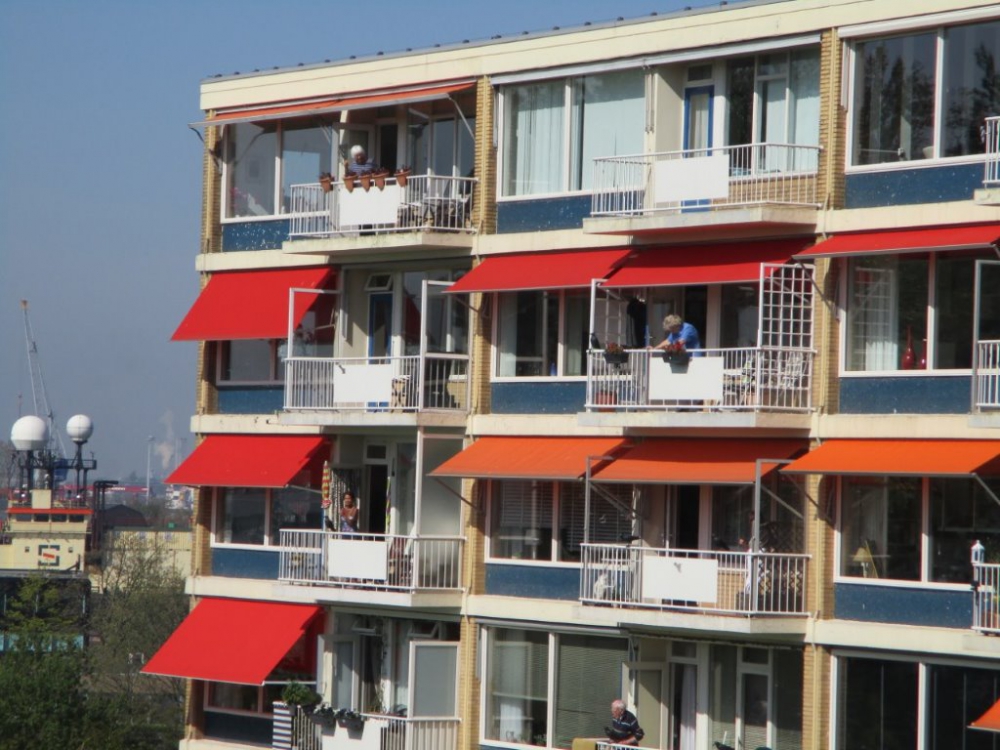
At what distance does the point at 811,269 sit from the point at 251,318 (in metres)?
12.4

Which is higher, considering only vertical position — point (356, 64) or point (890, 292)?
point (356, 64)

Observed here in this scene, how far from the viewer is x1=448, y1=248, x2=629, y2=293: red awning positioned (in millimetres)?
34312

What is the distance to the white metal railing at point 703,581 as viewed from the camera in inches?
1231

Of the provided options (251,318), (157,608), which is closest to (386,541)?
(251,318)

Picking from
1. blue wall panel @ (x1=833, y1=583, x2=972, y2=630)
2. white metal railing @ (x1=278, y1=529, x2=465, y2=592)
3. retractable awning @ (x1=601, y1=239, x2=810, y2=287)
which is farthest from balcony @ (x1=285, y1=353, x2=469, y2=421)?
blue wall panel @ (x1=833, y1=583, x2=972, y2=630)

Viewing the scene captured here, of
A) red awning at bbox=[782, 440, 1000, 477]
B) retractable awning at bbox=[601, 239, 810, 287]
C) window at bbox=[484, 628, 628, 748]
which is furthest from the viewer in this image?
window at bbox=[484, 628, 628, 748]

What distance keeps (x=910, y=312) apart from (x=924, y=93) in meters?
3.19

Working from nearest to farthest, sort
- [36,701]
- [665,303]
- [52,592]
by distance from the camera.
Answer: [665,303] → [36,701] → [52,592]

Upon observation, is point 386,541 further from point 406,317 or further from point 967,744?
point 967,744

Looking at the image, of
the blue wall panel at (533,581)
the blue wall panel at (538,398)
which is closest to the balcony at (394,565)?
the blue wall panel at (533,581)

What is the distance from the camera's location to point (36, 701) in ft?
142

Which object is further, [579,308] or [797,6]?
[579,308]

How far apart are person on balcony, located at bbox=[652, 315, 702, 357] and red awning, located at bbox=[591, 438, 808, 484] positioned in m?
1.53

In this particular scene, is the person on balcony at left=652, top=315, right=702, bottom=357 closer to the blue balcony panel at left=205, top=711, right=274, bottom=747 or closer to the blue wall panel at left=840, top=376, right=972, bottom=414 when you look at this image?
the blue wall panel at left=840, top=376, right=972, bottom=414
